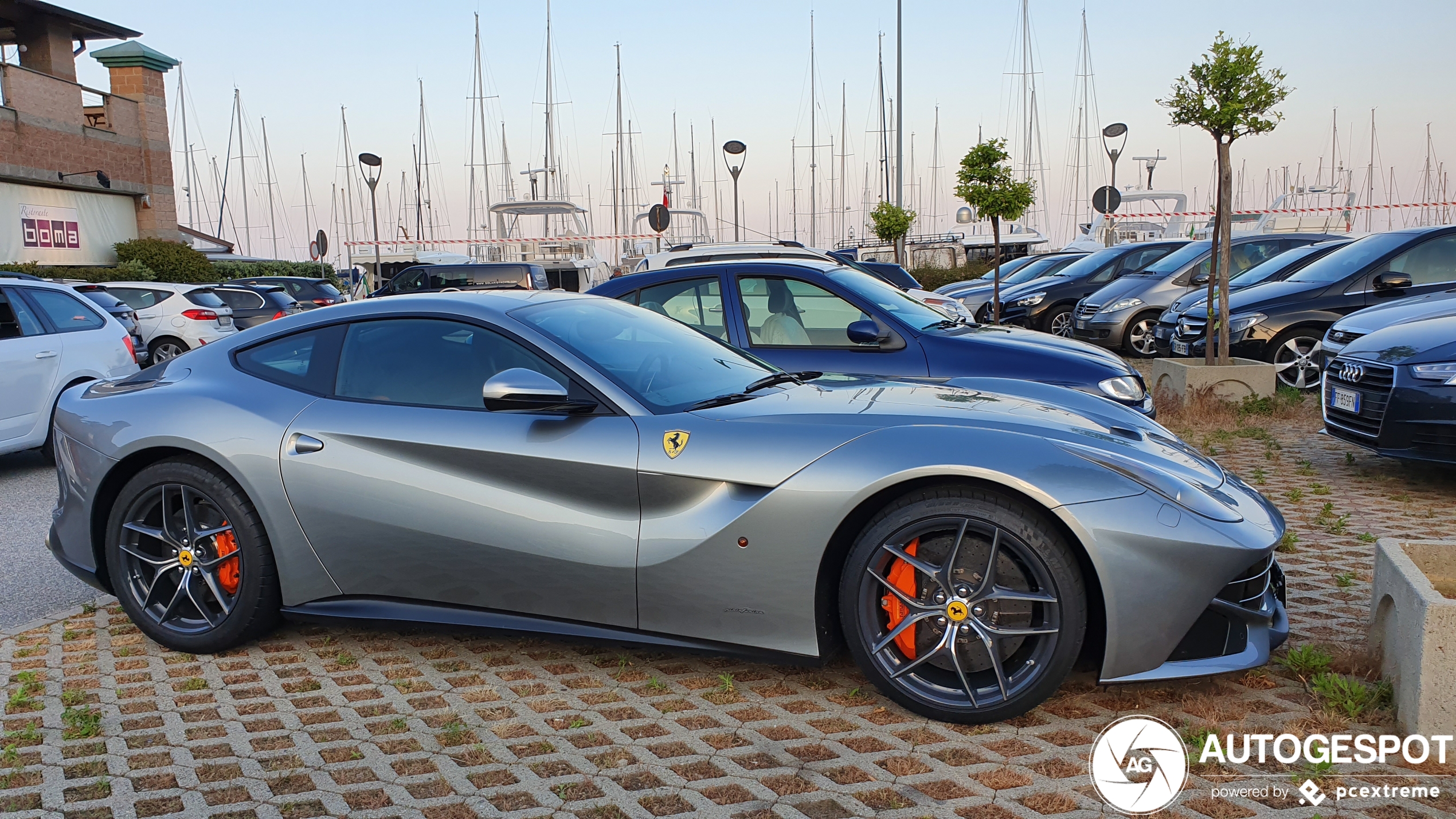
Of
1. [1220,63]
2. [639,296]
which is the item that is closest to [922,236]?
[1220,63]

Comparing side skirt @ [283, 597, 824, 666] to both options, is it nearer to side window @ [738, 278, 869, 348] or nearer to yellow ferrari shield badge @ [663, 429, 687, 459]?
yellow ferrari shield badge @ [663, 429, 687, 459]

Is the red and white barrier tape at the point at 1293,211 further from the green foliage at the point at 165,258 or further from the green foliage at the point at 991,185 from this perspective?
the green foliage at the point at 165,258

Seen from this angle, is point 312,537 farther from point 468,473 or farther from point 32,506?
point 32,506

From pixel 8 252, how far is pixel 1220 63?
26.8m

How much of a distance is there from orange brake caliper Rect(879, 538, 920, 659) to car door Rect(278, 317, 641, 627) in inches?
33.1

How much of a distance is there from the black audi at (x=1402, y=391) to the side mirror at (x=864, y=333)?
291 cm

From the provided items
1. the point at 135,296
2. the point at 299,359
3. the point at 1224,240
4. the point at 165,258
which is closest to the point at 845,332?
the point at 299,359

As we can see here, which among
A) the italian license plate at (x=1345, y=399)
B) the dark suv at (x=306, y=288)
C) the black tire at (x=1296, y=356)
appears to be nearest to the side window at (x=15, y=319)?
the italian license plate at (x=1345, y=399)

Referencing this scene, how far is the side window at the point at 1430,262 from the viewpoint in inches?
381

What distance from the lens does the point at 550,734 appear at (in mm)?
3340

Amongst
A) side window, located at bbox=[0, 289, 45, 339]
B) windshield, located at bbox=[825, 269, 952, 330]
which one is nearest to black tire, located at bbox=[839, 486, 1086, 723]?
windshield, located at bbox=[825, 269, 952, 330]

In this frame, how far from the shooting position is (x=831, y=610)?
11.2 feet

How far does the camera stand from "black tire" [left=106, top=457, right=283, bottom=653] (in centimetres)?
399

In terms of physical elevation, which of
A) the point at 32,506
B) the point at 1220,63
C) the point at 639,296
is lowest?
the point at 32,506
